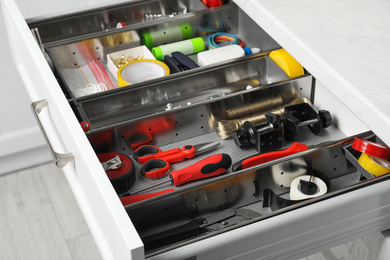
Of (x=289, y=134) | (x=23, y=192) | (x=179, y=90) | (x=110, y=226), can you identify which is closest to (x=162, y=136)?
(x=179, y=90)

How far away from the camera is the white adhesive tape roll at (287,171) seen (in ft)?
3.59

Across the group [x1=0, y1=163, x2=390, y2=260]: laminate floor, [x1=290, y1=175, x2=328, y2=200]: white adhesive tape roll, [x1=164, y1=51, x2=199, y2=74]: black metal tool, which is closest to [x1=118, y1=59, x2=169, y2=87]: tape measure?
[x1=164, y1=51, x2=199, y2=74]: black metal tool

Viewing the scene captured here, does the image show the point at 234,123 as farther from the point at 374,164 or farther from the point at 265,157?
the point at 374,164

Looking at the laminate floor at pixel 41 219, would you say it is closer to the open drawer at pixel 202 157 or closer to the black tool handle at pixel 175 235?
the open drawer at pixel 202 157

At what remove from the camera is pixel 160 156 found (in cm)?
119

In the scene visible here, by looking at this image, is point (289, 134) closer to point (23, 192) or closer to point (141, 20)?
point (141, 20)

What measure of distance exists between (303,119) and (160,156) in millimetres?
319

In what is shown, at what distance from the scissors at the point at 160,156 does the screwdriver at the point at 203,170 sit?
→ 0.10 ft

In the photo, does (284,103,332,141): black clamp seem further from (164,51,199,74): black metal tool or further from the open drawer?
(164,51,199,74): black metal tool

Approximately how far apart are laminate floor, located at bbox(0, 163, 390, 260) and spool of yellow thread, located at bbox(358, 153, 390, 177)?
111 centimetres

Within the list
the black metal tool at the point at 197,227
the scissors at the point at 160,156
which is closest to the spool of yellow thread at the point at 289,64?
the scissors at the point at 160,156

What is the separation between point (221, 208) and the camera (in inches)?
43.3

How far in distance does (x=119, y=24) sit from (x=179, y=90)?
0.31 meters

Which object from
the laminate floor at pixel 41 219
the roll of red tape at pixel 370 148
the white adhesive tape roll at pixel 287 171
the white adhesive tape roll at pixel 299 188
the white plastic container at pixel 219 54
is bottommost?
the laminate floor at pixel 41 219
